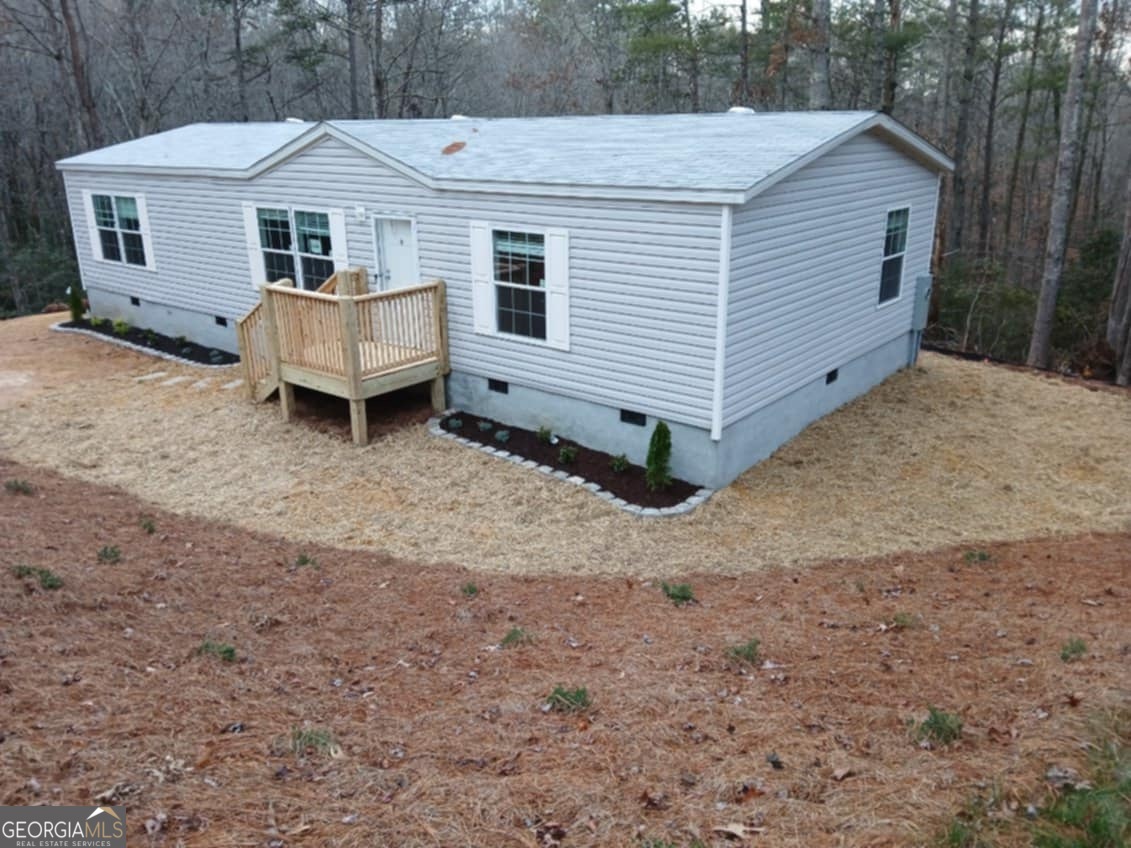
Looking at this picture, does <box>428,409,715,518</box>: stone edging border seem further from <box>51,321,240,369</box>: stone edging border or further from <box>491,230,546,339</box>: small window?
<box>51,321,240,369</box>: stone edging border

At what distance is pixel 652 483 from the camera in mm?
9016

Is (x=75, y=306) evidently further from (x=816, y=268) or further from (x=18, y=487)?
(x=816, y=268)

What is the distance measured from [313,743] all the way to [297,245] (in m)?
9.79

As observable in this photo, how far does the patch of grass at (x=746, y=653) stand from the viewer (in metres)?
5.61

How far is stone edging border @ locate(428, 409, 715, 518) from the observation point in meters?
8.66

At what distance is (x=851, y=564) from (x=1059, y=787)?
381cm

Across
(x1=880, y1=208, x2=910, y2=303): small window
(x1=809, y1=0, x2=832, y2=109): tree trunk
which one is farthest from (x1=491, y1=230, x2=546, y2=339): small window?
(x1=809, y1=0, x2=832, y2=109): tree trunk

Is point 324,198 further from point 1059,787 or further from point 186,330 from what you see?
point 1059,787

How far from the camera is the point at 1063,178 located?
46.6ft

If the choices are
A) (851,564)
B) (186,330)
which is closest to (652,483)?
(851,564)

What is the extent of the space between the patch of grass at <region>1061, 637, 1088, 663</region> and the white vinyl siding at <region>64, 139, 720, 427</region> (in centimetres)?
415

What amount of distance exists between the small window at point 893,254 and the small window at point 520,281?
5218 millimetres

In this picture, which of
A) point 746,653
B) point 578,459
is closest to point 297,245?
point 578,459

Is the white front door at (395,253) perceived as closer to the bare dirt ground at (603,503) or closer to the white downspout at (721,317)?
the bare dirt ground at (603,503)
